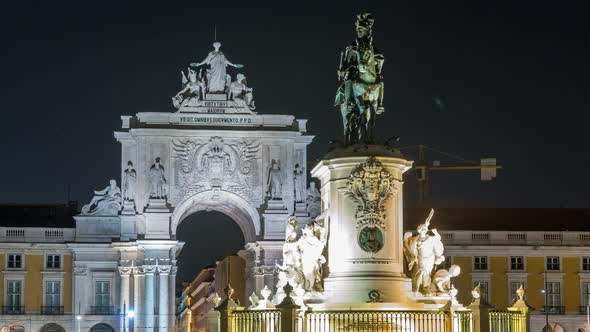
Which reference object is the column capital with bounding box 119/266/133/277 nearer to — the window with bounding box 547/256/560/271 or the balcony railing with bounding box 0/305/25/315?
the balcony railing with bounding box 0/305/25/315

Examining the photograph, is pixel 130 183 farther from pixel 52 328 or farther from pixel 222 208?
pixel 52 328

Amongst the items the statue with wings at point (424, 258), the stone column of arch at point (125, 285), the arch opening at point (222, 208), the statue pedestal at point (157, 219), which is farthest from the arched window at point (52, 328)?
the statue with wings at point (424, 258)

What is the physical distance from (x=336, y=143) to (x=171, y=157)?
170 ft

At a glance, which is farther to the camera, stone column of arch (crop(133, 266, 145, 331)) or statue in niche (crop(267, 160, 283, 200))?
statue in niche (crop(267, 160, 283, 200))

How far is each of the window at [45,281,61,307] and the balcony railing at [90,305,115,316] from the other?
88.9 inches

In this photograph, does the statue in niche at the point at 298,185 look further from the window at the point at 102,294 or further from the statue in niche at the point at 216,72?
the window at the point at 102,294

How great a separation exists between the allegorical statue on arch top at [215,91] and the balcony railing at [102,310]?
39.9ft

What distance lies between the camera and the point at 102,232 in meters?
87.0

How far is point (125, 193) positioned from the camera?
3371 inches

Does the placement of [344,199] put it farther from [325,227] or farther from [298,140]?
[298,140]

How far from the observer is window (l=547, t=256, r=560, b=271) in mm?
89438

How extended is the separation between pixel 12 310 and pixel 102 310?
17.0ft

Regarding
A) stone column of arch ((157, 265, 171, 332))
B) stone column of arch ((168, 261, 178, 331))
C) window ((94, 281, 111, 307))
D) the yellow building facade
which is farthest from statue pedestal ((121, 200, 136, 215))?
the yellow building facade

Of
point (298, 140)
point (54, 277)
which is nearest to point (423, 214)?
point (298, 140)
